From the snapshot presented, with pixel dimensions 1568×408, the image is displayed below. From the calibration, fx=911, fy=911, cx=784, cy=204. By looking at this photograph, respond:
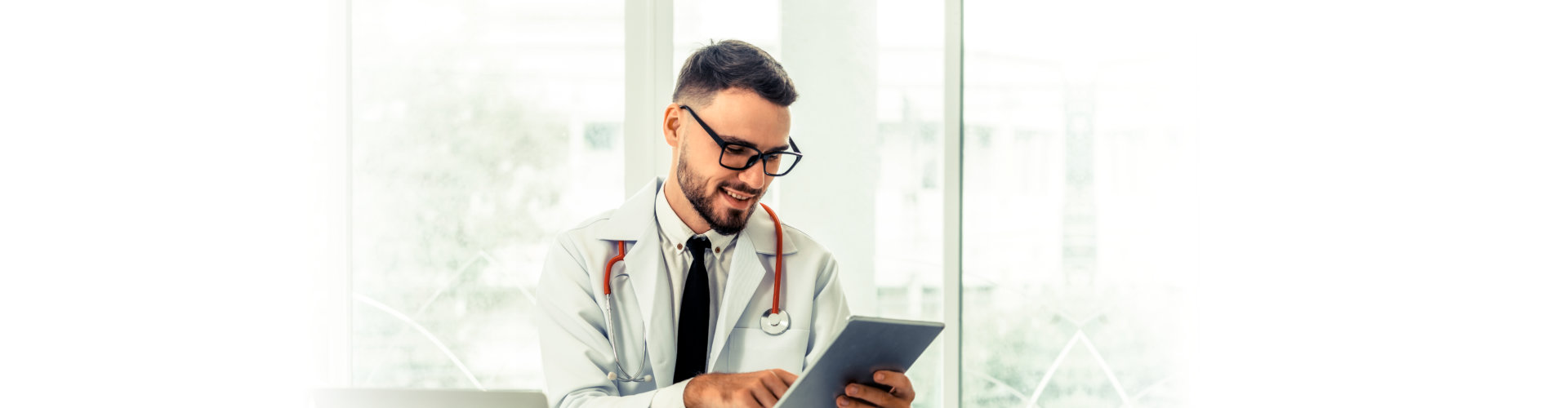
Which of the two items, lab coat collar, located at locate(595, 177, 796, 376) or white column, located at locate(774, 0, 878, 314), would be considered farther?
white column, located at locate(774, 0, 878, 314)

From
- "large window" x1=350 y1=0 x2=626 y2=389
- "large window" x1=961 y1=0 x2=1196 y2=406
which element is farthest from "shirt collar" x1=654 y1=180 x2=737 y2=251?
"large window" x1=961 y1=0 x2=1196 y2=406

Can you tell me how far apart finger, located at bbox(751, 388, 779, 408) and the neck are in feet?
1.34

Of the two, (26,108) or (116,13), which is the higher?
(116,13)

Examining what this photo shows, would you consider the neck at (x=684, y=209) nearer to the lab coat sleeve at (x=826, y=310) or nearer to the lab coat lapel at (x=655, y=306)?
the lab coat lapel at (x=655, y=306)

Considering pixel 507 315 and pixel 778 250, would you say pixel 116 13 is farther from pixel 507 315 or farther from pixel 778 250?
pixel 778 250

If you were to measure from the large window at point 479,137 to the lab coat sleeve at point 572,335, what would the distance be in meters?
0.63

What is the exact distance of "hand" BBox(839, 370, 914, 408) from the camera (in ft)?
4.32

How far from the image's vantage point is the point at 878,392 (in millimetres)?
1342

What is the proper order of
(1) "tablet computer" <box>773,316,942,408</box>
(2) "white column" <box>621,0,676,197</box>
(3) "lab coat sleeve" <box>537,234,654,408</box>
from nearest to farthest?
(1) "tablet computer" <box>773,316,942,408</box>
(3) "lab coat sleeve" <box>537,234,654,408</box>
(2) "white column" <box>621,0,676,197</box>

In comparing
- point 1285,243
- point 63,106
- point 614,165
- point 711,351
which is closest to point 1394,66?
point 1285,243

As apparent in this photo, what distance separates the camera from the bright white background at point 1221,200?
5.26 feet

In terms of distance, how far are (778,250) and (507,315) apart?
0.94 m

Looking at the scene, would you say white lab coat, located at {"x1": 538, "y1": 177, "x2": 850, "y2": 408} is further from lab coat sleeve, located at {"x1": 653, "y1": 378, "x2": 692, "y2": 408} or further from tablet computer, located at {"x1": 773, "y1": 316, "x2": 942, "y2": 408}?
tablet computer, located at {"x1": 773, "y1": 316, "x2": 942, "y2": 408}

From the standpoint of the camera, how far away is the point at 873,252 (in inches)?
86.4
